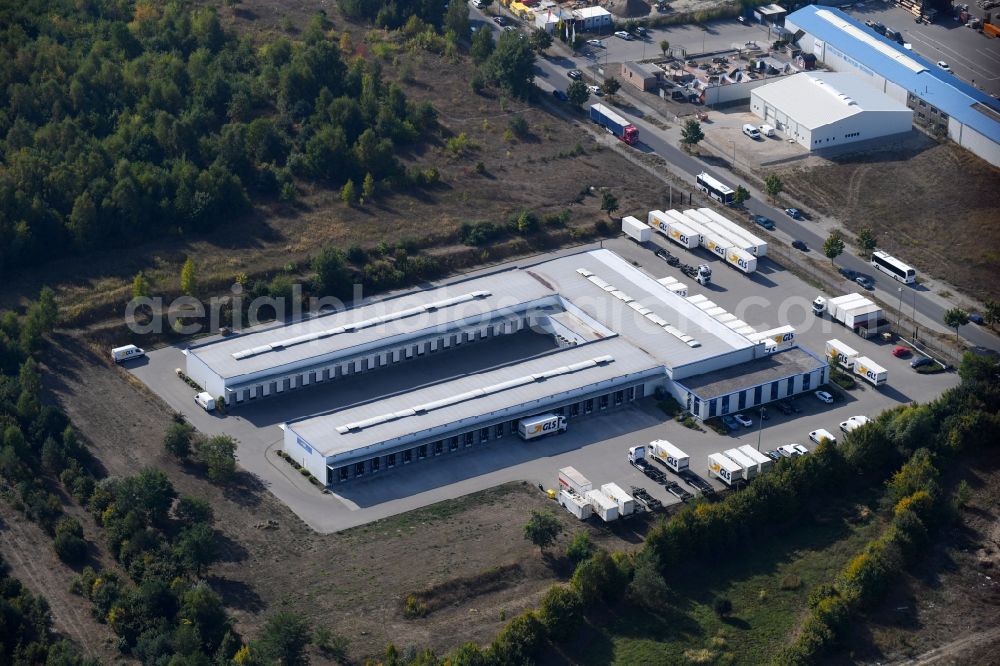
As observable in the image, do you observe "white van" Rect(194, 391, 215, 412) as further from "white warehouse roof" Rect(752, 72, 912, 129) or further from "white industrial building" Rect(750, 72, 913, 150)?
"white warehouse roof" Rect(752, 72, 912, 129)

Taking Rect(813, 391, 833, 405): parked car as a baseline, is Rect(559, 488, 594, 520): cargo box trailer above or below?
above

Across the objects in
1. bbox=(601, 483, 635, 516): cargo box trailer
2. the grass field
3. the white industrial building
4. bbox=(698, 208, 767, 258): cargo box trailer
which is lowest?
the grass field

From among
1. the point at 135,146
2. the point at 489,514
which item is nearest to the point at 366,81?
the point at 135,146

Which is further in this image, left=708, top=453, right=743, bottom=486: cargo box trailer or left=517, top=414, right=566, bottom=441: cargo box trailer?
left=517, top=414, right=566, bottom=441: cargo box trailer

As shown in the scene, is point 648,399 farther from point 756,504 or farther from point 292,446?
point 292,446

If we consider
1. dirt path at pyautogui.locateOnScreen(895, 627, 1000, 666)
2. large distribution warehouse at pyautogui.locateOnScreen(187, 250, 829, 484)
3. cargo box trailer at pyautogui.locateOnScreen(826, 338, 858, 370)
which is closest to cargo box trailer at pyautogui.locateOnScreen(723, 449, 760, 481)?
large distribution warehouse at pyautogui.locateOnScreen(187, 250, 829, 484)
